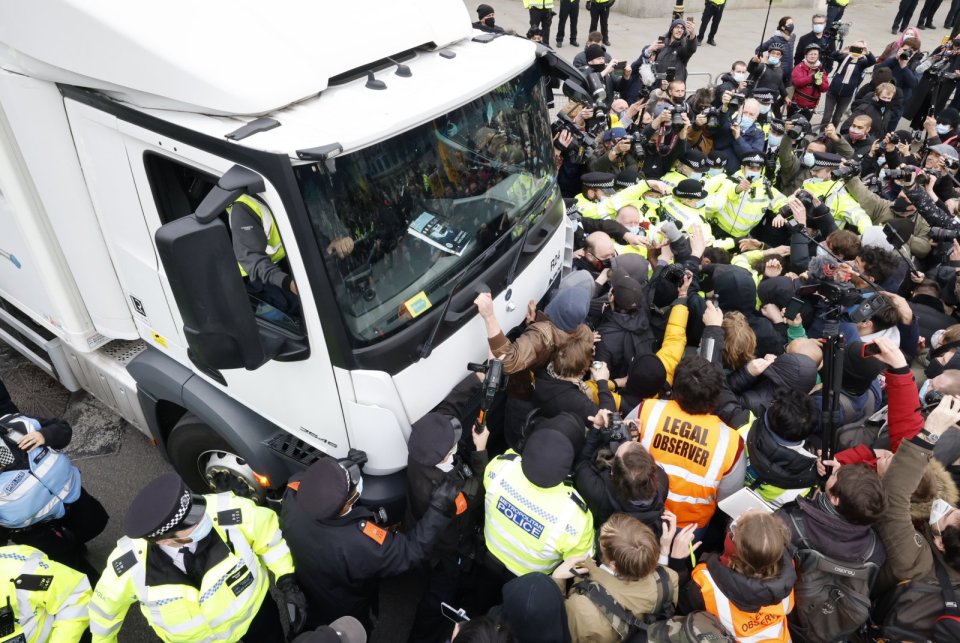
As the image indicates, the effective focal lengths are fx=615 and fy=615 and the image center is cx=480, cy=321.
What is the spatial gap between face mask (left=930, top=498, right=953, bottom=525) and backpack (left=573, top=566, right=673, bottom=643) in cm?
144

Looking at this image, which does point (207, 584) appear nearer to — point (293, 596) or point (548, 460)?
point (293, 596)

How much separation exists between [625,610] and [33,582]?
2.47 metres

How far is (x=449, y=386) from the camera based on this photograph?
3.15m

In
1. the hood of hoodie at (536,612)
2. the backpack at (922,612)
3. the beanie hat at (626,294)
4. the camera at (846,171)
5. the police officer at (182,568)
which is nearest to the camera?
the hood of hoodie at (536,612)

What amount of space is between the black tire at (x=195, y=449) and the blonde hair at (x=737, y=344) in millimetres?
3036

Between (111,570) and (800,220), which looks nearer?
(111,570)

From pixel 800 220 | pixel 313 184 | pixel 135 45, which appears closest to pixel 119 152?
pixel 135 45

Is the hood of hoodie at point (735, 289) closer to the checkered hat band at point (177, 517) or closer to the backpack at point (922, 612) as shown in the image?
the backpack at point (922, 612)

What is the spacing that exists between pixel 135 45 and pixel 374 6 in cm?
107

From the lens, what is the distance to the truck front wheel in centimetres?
349

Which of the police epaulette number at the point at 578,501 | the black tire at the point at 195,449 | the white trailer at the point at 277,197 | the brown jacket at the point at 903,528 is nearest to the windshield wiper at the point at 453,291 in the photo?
the white trailer at the point at 277,197

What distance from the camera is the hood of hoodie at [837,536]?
108 inches

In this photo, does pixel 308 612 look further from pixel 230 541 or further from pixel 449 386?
pixel 449 386

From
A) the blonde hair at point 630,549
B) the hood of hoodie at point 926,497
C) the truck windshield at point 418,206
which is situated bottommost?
the hood of hoodie at point 926,497
